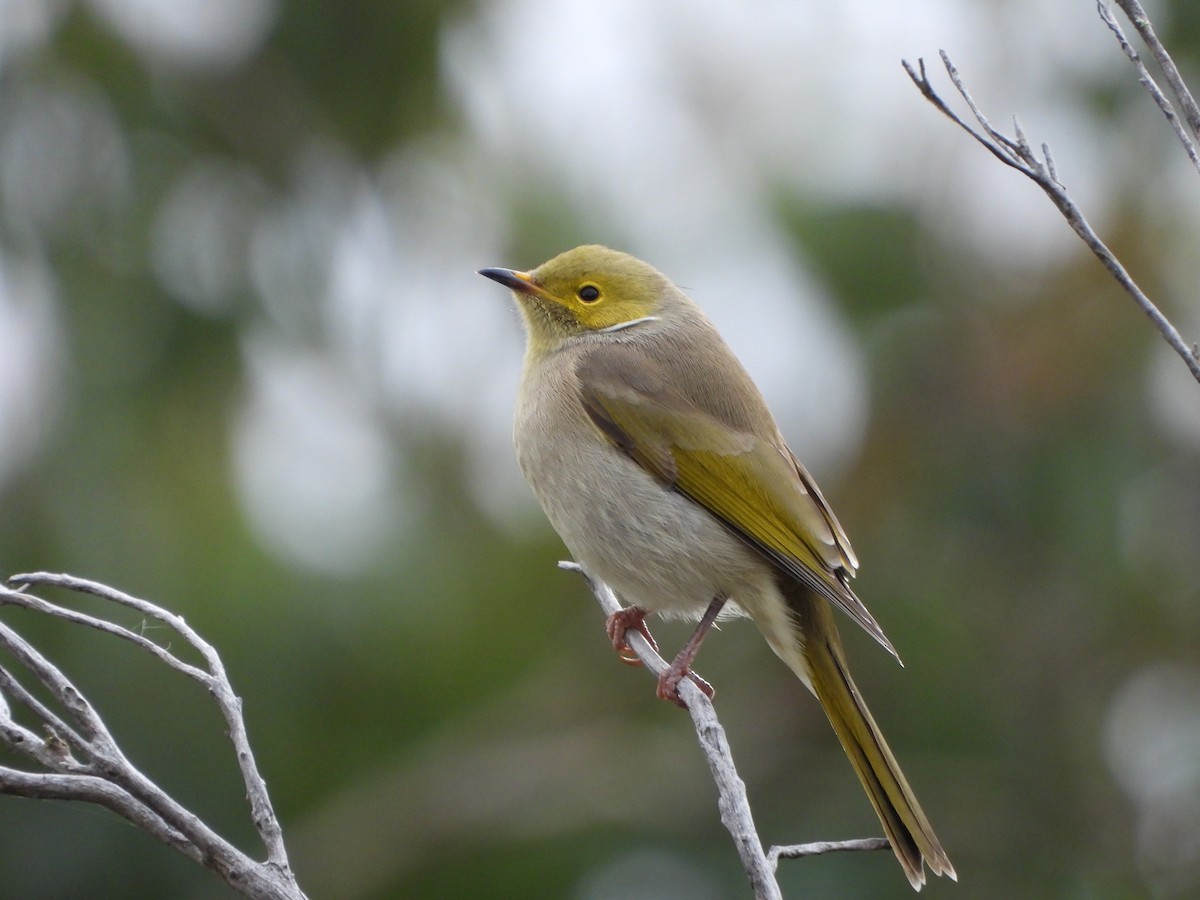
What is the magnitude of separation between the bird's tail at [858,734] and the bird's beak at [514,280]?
4.68ft

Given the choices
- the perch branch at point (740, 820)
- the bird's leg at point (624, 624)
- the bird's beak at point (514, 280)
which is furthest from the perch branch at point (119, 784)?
the bird's beak at point (514, 280)

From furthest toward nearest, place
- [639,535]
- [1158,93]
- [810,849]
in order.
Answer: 1. [639,535]
2. [810,849]
3. [1158,93]

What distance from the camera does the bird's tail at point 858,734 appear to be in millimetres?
3473

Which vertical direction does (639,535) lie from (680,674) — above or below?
above

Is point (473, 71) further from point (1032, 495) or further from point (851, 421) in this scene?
point (1032, 495)

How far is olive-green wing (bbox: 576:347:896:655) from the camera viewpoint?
404cm

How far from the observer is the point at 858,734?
3.69 metres

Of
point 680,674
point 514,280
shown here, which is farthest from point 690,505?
point 514,280

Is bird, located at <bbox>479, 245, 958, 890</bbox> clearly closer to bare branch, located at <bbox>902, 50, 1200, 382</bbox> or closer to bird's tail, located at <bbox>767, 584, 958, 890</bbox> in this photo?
bird's tail, located at <bbox>767, 584, 958, 890</bbox>

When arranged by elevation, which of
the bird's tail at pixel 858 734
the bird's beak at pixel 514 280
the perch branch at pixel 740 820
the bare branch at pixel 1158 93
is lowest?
the bird's tail at pixel 858 734

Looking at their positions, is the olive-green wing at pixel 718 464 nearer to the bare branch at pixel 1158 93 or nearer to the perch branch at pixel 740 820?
the perch branch at pixel 740 820

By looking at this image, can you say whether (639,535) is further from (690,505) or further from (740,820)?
(740,820)

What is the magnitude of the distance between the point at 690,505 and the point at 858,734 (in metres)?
0.85

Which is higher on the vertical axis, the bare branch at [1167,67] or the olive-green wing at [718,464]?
the bare branch at [1167,67]
